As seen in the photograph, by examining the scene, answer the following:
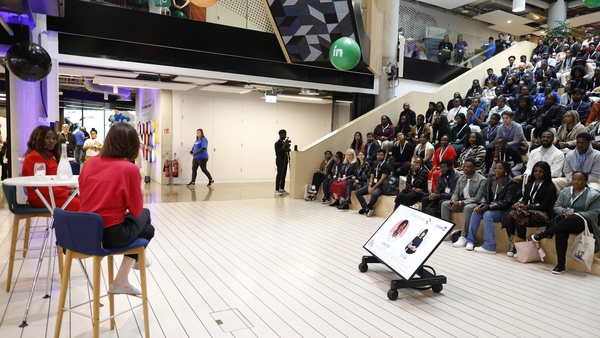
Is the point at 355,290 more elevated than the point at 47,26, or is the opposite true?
the point at 47,26

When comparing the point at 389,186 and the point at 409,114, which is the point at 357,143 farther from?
the point at 389,186

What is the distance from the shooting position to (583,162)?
18.1 feet

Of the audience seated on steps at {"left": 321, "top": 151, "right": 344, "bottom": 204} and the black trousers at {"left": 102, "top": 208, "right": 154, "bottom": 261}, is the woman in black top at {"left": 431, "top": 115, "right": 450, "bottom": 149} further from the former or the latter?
the black trousers at {"left": 102, "top": 208, "right": 154, "bottom": 261}

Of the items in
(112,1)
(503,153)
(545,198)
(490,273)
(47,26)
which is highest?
(112,1)

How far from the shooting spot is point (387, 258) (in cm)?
421

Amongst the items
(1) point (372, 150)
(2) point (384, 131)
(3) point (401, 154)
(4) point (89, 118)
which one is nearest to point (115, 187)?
(3) point (401, 154)

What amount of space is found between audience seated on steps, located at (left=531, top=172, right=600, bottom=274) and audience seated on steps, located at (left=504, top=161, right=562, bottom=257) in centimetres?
17

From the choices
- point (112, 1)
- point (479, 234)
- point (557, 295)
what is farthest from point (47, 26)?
point (557, 295)

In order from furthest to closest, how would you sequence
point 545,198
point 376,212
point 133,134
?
point 376,212 < point 545,198 < point 133,134

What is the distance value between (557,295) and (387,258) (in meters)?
1.66

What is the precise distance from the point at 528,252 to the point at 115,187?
4.79m

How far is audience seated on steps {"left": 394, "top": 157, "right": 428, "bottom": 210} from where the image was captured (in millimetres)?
6977

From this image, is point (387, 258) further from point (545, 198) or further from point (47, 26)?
point (47, 26)

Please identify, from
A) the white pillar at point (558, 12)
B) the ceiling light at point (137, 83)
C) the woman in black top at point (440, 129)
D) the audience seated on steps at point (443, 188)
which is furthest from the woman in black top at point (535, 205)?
the white pillar at point (558, 12)
